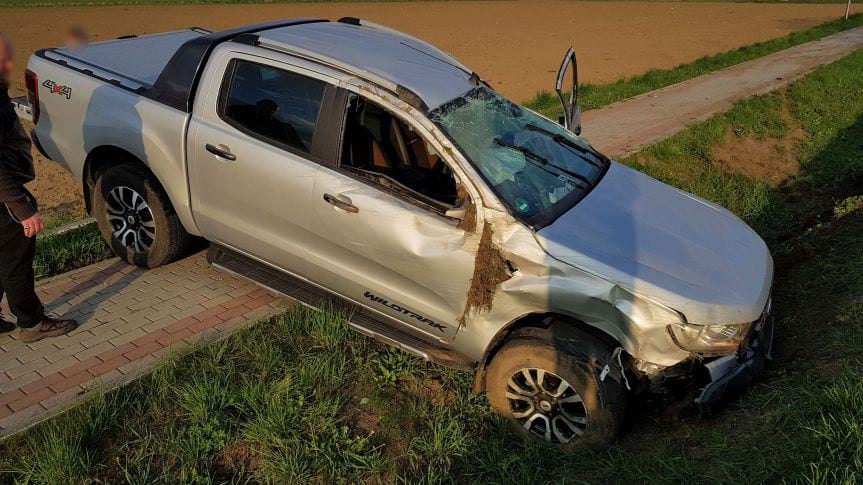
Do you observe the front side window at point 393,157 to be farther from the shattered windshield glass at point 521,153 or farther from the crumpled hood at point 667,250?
the crumpled hood at point 667,250

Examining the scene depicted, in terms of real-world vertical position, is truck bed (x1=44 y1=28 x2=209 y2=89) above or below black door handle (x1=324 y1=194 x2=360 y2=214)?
above

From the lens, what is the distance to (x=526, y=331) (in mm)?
3855

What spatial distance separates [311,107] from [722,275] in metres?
2.62

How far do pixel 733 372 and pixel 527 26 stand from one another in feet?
91.0

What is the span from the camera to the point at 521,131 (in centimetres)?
463

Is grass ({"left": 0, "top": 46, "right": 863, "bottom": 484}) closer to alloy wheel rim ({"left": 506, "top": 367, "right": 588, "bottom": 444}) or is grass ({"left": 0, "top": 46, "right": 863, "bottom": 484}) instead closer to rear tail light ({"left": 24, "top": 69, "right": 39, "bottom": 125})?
alloy wheel rim ({"left": 506, "top": 367, "right": 588, "bottom": 444})

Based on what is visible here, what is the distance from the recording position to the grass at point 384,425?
335cm

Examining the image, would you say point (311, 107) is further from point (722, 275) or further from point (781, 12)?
point (781, 12)

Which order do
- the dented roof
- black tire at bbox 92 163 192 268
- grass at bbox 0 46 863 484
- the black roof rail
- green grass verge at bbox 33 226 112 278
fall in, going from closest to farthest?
1. grass at bbox 0 46 863 484
2. the dented roof
3. the black roof rail
4. black tire at bbox 92 163 192 268
5. green grass verge at bbox 33 226 112 278

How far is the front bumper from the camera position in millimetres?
3629

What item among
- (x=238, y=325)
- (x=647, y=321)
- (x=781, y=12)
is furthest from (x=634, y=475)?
(x=781, y=12)

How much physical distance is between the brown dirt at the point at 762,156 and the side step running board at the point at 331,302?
6.34 m

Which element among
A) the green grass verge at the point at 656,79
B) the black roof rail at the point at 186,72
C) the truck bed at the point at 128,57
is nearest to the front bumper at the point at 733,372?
the black roof rail at the point at 186,72

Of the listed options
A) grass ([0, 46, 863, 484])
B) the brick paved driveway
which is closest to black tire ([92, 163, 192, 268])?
the brick paved driveway
